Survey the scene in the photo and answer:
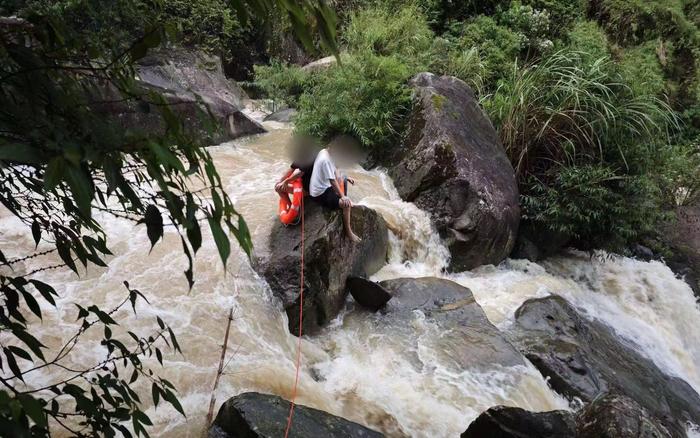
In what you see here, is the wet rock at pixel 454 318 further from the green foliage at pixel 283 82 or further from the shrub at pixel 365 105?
the green foliage at pixel 283 82

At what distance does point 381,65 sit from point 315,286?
14.4 feet

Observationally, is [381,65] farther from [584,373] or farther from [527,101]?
[584,373]

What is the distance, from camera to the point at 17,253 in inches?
154

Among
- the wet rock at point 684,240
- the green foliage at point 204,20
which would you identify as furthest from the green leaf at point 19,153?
the green foliage at point 204,20

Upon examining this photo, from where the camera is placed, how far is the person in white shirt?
441 centimetres

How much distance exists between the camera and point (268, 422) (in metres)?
2.44

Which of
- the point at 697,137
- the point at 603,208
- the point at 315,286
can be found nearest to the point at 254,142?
the point at 315,286

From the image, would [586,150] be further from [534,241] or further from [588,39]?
[588,39]

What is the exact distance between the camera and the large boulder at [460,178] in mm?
6242

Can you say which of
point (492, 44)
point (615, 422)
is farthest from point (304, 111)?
point (615, 422)

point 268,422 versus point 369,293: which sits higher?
point 268,422

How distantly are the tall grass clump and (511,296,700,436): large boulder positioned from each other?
1.60 meters

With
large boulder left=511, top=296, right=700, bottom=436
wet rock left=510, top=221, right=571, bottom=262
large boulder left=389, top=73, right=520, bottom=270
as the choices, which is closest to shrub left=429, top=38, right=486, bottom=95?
large boulder left=389, top=73, right=520, bottom=270

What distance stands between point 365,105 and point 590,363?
478 cm
